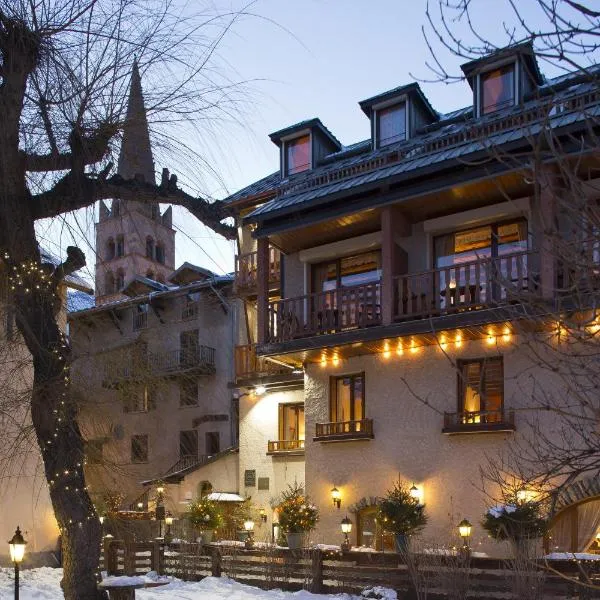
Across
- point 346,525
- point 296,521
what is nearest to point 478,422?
point 346,525

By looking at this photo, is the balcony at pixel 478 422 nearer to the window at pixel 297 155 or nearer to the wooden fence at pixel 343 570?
the wooden fence at pixel 343 570

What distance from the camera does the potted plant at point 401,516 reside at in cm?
1552

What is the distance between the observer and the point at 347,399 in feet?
63.2

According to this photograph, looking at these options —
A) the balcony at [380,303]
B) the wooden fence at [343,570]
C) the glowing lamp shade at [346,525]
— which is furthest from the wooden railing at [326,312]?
the wooden fence at [343,570]

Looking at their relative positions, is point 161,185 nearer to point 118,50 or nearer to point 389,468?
point 118,50

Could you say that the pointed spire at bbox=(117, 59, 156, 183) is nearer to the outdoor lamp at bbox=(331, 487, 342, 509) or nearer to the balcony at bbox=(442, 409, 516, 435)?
the balcony at bbox=(442, 409, 516, 435)

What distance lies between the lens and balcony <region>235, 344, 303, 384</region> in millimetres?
25109

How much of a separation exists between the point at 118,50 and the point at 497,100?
14.3 meters

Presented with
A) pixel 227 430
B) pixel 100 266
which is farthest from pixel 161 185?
pixel 227 430

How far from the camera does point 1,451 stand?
25.7 ft

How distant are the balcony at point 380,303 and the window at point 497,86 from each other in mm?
4167

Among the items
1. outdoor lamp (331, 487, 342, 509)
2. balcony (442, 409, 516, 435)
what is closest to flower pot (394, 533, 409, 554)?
balcony (442, 409, 516, 435)

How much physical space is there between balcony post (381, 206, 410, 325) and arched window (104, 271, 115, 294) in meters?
10.9

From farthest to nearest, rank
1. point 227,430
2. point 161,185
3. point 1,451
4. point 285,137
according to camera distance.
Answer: point 227,430 < point 285,137 < point 1,451 < point 161,185
